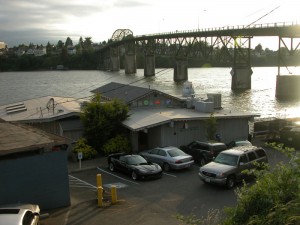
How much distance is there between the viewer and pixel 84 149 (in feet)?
83.1

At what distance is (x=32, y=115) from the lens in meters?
28.3

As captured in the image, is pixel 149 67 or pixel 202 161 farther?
pixel 149 67

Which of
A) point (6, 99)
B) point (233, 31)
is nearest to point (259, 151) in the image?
point (6, 99)

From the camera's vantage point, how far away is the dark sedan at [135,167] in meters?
19.9

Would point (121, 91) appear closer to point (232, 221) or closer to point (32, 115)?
point (32, 115)

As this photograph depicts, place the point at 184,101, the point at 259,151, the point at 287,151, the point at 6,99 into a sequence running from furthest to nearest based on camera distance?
the point at 6,99, the point at 184,101, the point at 259,151, the point at 287,151

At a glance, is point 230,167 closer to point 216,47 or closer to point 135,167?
point 135,167

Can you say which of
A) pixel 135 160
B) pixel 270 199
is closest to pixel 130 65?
pixel 135 160

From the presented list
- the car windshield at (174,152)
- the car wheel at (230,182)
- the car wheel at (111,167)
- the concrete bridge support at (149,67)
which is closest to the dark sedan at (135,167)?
the car wheel at (111,167)

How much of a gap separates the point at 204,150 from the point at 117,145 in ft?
19.6

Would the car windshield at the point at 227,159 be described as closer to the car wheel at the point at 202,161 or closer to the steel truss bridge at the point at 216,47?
the car wheel at the point at 202,161

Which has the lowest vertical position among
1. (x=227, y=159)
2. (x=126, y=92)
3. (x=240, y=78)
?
(x=240, y=78)

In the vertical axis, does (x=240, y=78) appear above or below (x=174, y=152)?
below

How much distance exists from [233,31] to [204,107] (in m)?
76.1
